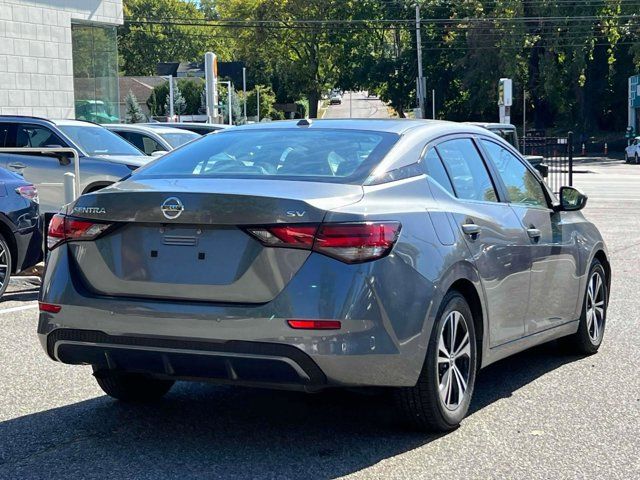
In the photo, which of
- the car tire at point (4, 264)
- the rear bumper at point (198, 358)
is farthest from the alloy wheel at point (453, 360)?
the car tire at point (4, 264)

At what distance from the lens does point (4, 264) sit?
974cm

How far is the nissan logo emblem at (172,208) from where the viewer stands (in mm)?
4773

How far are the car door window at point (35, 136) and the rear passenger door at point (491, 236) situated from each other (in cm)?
1062

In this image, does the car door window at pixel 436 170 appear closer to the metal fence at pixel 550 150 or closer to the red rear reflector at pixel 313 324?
the red rear reflector at pixel 313 324

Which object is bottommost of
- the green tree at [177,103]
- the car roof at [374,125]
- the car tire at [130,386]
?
the car tire at [130,386]

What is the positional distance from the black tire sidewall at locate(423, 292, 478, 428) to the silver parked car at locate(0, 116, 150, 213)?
9.81 m

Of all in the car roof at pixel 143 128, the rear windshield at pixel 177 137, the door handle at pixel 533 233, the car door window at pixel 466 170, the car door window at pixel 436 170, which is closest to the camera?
the car door window at pixel 436 170

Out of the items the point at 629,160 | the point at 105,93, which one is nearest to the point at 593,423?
the point at 105,93

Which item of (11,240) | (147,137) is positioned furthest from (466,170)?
(147,137)

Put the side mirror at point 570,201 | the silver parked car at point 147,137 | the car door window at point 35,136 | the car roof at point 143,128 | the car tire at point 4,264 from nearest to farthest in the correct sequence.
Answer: the side mirror at point 570,201, the car tire at point 4,264, the car door window at point 35,136, the silver parked car at point 147,137, the car roof at point 143,128

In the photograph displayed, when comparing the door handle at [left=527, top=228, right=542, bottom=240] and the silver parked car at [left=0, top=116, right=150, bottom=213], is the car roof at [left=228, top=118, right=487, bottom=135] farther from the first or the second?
the silver parked car at [left=0, top=116, right=150, bottom=213]

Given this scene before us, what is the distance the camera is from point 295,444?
514 cm

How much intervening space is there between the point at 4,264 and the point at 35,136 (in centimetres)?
627

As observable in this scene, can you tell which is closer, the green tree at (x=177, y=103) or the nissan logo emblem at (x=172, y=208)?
the nissan logo emblem at (x=172, y=208)
